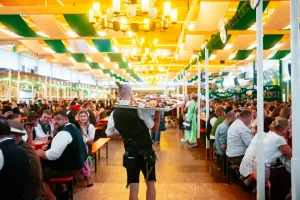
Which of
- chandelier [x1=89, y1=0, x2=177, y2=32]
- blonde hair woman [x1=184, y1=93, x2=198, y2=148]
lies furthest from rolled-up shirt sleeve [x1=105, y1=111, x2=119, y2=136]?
blonde hair woman [x1=184, y1=93, x2=198, y2=148]

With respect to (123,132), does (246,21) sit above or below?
above

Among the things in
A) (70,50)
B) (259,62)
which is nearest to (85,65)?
(70,50)

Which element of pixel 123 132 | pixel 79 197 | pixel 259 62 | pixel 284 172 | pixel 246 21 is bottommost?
pixel 79 197

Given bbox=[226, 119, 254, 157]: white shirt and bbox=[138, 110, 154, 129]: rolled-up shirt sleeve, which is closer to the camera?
bbox=[138, 110, 154, 129]: rolled-up shirt sleeve

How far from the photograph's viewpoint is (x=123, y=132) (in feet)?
11.0

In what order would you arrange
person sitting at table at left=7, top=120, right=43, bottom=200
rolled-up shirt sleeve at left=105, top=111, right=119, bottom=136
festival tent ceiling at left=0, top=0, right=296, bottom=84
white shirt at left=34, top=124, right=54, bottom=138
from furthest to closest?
1. festival tent ceiling at left=0, top=0, right=296, bottom=84
2. white shirt at left=34, top=124, right=54, bottom=138
3. rolled-up shirt sleeve at left=105, top=111, right=119, bottom=136
4. person sitting at table at left=7, top=120, right=43, bottom=200

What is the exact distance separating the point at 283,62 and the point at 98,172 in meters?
11.7

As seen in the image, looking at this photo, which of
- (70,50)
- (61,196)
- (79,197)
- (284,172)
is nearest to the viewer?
(284,172)

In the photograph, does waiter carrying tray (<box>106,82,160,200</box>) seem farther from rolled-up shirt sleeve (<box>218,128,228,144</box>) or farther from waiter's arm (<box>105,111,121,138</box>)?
rolled-up shirt sleeve (<box>218,128,228,144</box>)

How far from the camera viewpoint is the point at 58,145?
3.66 meters

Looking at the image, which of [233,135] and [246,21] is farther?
[246,21]

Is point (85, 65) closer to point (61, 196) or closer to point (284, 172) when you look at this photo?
point (61, 196)

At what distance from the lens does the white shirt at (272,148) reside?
3729 millimetres

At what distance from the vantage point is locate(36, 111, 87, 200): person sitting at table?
368 cm
